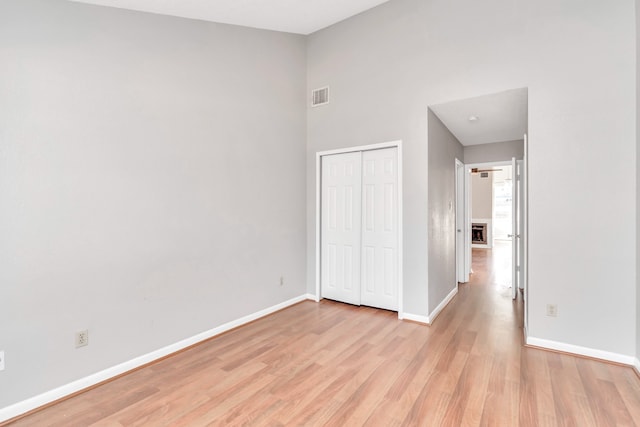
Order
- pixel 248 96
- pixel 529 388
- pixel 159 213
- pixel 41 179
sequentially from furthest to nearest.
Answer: pixel 248 96, pixel 159 213, pixel 529 388, pixel 41 179

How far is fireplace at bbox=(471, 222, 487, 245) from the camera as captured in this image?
1036 centimetres

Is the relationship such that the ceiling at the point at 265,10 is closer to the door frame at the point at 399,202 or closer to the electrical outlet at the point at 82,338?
the door frame at the point at 399,202

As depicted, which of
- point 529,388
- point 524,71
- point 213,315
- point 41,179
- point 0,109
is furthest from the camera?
point 213,315

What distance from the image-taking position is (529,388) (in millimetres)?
2252

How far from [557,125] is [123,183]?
12.3ft

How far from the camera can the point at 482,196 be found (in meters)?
10.7

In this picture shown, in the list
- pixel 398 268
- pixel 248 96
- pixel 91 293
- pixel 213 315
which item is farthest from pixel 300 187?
pixel 91 293

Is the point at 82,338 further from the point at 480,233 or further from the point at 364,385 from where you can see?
the point at 480,233

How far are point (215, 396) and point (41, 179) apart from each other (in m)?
1.89

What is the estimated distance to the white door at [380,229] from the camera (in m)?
3.80

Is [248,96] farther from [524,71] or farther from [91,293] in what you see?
[524,71]

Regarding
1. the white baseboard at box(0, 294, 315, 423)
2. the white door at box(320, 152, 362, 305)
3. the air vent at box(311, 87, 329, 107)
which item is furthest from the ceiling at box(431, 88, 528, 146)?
the white baseboard at box(0, 294, 315, 423)

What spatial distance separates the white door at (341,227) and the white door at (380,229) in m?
0.10

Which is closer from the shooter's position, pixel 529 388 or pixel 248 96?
pixel 529 388
